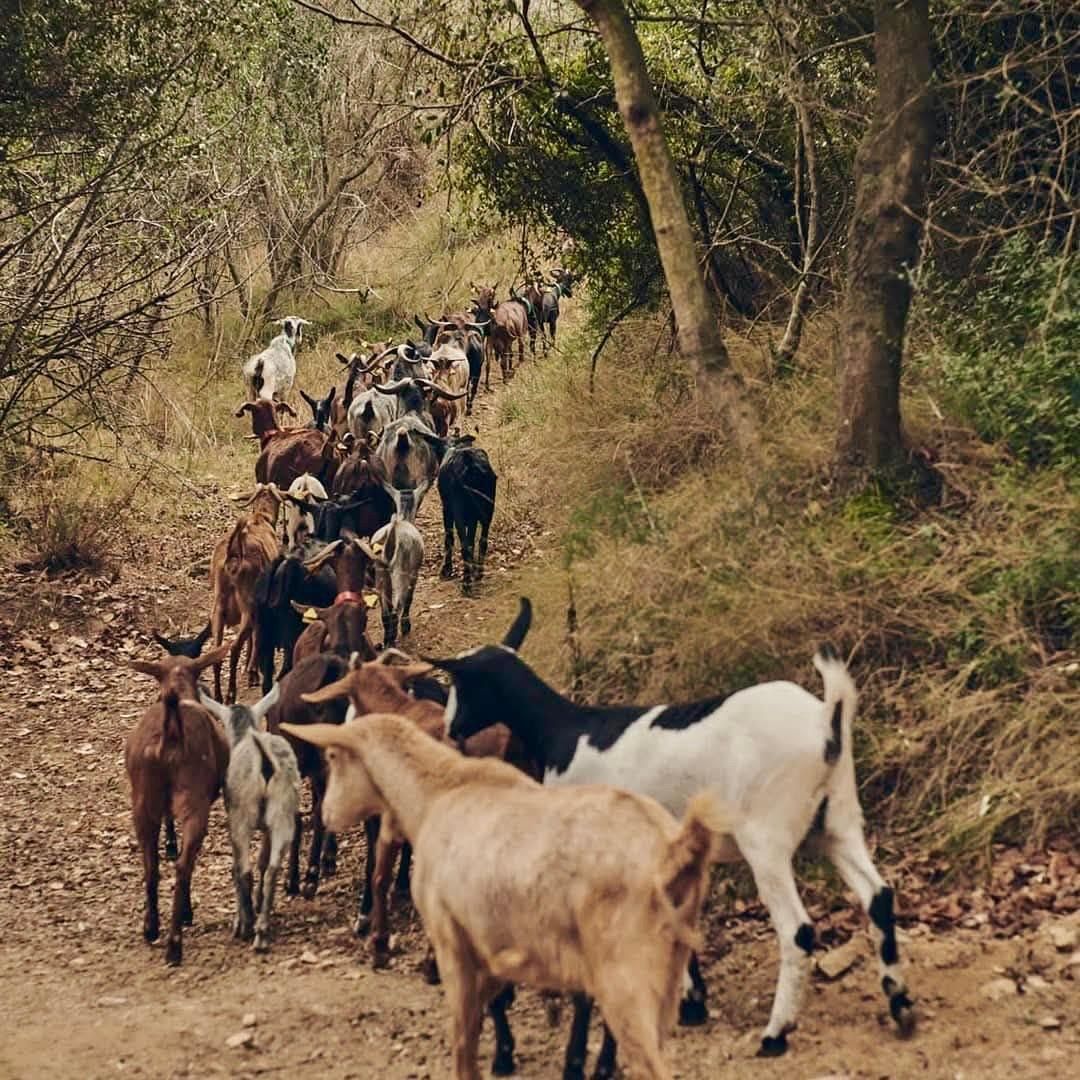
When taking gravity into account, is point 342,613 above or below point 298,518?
below

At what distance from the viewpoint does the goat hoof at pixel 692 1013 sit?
6688mm

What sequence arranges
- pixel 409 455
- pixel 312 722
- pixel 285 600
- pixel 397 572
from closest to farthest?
pixel 312 722
pixel 285 600
pixel 397 572
pixel 409 455

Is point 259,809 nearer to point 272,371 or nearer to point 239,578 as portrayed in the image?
point 239,578

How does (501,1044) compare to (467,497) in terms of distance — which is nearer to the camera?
(501,1044)

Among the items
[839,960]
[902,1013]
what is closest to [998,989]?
[902,1013]

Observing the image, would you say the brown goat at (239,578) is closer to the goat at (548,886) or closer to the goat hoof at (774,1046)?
the goat at (548,886)

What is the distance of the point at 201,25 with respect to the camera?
14844 millimetres

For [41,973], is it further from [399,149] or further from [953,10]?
[399,149]

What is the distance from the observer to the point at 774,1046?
6258 mm

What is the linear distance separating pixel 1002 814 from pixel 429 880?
9.13 ft

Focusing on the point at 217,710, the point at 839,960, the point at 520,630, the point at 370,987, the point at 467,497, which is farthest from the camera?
the point at 467,497

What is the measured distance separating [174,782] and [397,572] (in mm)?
4559

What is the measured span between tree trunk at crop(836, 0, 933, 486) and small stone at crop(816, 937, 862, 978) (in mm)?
3246

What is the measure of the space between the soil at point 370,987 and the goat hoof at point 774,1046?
0.12 ft
